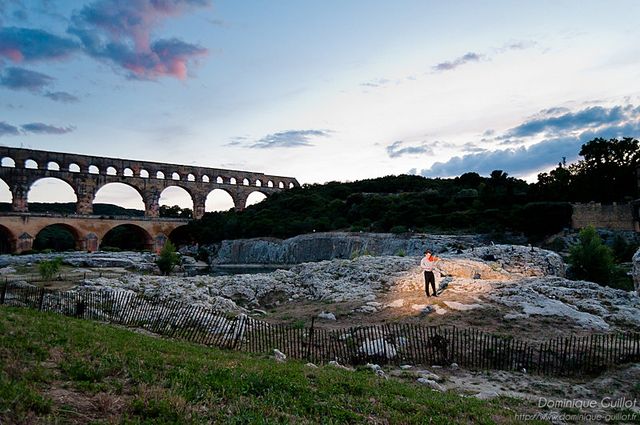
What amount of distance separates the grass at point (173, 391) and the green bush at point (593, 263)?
2066 centimetres

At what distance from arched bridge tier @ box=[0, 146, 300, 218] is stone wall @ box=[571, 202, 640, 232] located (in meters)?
58.6

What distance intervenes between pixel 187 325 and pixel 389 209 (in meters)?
51.7

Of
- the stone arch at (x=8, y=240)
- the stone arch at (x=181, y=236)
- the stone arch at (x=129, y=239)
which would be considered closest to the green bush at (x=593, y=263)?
the stone arch at (x=181, y=236)

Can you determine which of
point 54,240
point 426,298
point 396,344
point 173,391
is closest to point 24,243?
point 54,240

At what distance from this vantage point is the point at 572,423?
680 cm

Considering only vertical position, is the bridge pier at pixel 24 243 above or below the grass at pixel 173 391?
below

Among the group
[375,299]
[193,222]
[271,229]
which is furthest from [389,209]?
[375,299]

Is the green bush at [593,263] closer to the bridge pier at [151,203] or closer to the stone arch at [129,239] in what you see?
the stone arch at [129,239]

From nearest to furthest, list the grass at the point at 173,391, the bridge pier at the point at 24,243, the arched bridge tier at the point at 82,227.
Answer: the grass at the point at 173,391 → the bridge pier at the point at 24,243 → the arched bridge tier at the point at 82,227

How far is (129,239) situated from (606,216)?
70053 millimetres

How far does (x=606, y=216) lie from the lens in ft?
171

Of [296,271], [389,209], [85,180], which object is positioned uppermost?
[85,180]

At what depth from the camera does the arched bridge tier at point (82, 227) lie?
54750 mm

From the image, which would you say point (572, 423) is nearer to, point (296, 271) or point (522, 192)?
point (296, 271)
